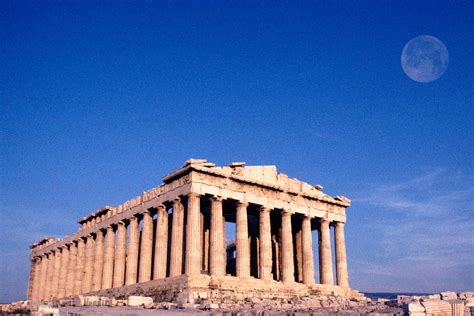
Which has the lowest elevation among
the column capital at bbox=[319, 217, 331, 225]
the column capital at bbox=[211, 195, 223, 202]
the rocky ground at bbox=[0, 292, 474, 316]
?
the rocky ground at bbox=[0, 292, 474, 316]

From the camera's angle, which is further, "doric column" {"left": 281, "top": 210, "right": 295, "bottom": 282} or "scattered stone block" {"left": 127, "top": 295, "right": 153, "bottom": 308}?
"doric column" {"left": 281, "top": 210, "right": 295, "bottom": 282}

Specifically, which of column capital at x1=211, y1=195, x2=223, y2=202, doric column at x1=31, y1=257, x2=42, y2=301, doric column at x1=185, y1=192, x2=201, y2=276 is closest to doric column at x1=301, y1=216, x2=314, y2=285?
column capital at x1=211, y1=195, x2=223, y2=202

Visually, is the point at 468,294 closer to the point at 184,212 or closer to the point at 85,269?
the point at 184,212

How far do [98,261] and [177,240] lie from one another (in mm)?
14222

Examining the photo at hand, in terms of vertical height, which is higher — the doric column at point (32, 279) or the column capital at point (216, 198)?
the column capital at point (216, 198)

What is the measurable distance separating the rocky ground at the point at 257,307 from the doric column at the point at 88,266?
52.1 ft

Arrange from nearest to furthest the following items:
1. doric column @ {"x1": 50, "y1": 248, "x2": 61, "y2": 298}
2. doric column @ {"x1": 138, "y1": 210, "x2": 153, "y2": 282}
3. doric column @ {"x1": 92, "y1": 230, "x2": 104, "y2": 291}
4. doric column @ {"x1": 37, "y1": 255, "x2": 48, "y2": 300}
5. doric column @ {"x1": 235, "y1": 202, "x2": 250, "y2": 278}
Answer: doric column @ {"x1": 235, "y1": 202, "x2": 250, "y2": 278}, doric column @ {"x1": 138, "y1": 210, "x2": 153, "y2": 282}, doric column @ {"x1": 92, "y1": 230, "x2": 104, "y2": 291}, doric column @ {"x1": 50, "y1": 248, "x2": 61, "y2": 298}, doric column @ {"x1": 37, "y1": 255, "x2": 48, "y2": 300}

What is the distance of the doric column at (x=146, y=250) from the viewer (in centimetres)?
3672

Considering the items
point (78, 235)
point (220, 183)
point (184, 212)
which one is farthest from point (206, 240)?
point (78, 235)

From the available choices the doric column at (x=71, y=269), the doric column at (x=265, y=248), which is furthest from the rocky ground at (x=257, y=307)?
the doric column at (x=71, y=269)

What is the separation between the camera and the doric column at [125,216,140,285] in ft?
126

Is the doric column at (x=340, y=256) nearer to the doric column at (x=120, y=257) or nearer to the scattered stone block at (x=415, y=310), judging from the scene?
the doric column at (x=120, y=257)

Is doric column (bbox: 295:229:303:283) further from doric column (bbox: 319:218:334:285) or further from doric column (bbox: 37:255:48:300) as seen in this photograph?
doric column (bbox: 37:255:48:300)

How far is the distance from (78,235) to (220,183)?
843 inches
